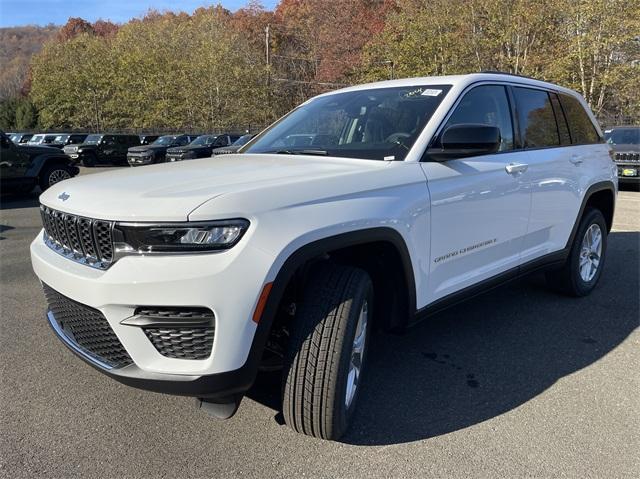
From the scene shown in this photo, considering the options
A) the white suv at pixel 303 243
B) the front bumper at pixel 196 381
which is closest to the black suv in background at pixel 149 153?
the white suv at pixel 303 243

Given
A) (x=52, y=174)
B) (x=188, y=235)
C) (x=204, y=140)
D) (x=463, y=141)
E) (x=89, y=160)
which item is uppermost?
(x=463, y=141)

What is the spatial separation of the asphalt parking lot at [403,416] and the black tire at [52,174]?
9.72m

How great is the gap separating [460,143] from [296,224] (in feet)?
4.00

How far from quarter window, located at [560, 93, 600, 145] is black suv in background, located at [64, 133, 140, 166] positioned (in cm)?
2620

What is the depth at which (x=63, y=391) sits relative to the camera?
A: 125 inches

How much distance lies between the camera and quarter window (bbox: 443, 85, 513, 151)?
11.1 feet

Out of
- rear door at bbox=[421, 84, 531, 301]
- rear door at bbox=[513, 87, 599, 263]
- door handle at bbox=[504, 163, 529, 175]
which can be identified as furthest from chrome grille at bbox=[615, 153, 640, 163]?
door handle at bbox=[504, 163, 529, 175]

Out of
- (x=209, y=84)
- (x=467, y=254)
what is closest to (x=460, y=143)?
(x=467, y=254)

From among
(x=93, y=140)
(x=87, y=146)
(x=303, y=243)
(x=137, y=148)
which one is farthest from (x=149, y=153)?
(x=303, y=243)

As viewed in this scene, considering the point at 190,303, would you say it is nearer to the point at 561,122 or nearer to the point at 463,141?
the point at 463,141

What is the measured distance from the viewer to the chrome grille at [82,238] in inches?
89.9

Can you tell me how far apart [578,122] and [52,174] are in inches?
479

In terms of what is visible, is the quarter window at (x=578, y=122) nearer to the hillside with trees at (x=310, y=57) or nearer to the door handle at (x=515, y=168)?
the door handle at (x=515, y=168)

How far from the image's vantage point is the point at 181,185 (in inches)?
96.7
